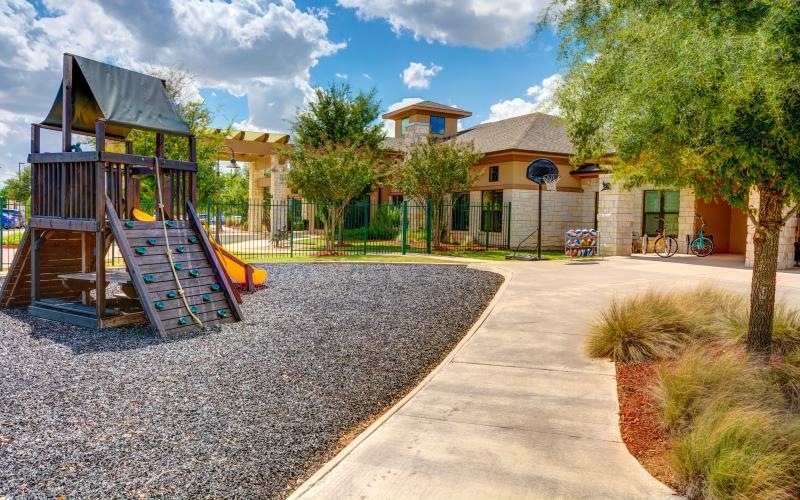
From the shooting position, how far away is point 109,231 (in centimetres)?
795

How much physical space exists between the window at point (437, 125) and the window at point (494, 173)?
322 inches

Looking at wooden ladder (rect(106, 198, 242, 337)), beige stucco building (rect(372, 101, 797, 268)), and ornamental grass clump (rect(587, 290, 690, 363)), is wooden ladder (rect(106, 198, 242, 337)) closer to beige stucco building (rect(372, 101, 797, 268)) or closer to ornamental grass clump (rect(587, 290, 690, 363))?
ornamental grass clump (rect(587, 290, 690, 363))

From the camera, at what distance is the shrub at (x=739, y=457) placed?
3.38 meters

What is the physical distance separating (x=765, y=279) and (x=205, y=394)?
20.2 ft

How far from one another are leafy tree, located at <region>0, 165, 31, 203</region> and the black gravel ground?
1811 inches

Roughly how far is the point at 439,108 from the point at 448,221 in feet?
29.8

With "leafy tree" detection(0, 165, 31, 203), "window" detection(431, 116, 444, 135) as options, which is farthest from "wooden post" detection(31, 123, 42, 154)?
"leafy tree" detection(0, 165, 31, 203)

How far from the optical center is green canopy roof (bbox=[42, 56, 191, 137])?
8156mm

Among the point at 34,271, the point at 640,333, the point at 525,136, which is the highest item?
the point at 525,136

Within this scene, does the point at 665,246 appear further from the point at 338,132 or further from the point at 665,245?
the point at 338,132

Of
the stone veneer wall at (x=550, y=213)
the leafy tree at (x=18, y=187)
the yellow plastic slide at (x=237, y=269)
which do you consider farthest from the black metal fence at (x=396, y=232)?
the leafy tree at (x=18, y=187)

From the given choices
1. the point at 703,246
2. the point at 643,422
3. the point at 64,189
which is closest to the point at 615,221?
the point at 703,246

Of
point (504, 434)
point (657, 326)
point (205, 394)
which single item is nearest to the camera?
point (504, 434)

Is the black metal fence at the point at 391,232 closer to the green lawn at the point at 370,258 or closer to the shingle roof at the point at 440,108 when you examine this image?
the green lawn at the point at 370,258
